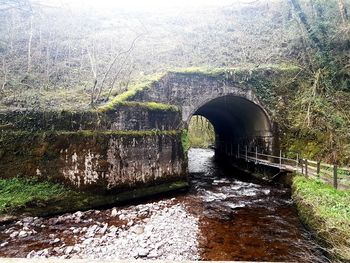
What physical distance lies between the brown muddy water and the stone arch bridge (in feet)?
4.79

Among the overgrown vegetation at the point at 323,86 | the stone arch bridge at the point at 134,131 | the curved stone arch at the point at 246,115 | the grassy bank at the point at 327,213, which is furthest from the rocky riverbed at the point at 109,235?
the overgrown vegetation at the point at 323,86

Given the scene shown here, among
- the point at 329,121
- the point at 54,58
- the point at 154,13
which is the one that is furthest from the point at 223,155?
the point at 154,13

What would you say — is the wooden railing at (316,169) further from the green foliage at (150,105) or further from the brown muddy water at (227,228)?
the green foliage at (150,105)

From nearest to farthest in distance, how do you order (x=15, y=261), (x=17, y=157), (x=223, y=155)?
1. (x=15, y=261)
2. (x=17, y=157)
3. (x=223, y=155)

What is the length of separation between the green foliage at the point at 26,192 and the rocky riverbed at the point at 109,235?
62 centimetres

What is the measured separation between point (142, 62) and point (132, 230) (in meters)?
19.2

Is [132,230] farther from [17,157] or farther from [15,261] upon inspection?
[15,261]

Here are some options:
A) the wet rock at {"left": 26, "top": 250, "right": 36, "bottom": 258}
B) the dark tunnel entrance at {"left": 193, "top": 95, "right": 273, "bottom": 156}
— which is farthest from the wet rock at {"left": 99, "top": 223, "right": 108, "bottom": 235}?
the dark tunnel entrance at {"left": 193, "top": 95, "right": 273, "bottom": 156}

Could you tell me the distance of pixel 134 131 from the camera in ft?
43.1

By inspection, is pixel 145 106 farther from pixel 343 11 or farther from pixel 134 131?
pixel 343 11

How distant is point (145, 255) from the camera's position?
24.0ft

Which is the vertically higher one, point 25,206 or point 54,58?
point 54,58

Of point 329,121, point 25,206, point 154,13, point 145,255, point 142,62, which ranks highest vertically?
point 154,13

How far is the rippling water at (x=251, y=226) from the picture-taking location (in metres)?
7.41
